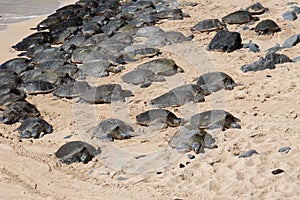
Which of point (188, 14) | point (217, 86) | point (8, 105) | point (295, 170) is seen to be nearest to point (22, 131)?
point (8, 105)

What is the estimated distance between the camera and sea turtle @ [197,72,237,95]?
773 centimetres

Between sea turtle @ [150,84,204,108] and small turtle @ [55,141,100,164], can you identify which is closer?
small turtle @ [55,141,100,164]

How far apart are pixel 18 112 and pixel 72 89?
1085 millimetres

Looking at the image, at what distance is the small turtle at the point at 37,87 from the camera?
27.7 feet

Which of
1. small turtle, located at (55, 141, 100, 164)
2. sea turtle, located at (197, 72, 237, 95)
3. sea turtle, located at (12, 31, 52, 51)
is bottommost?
sea turtle, located at (12, 31, 52, 51)

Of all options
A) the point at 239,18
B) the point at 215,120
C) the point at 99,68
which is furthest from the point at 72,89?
the point at 239,18

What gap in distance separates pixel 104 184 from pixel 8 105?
2.88 m

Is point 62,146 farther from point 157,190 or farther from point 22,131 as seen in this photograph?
point 157,190

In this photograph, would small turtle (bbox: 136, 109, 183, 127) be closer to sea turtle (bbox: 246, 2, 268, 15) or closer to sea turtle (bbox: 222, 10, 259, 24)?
sea turtle (bbox: 222, 10, 259, 24)

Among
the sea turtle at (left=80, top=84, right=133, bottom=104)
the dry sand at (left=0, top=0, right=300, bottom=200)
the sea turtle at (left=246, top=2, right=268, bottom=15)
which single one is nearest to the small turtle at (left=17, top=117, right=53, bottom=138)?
the dry sand at (left=0, top=0, right=300, bottom=200)

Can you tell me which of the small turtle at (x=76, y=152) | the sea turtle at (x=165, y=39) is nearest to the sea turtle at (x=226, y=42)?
the sea turtle at (x=165, y=39)

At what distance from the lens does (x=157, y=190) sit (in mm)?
5438

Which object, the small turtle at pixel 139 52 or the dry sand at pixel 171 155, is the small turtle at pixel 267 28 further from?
the small turtle at pixel 139 52

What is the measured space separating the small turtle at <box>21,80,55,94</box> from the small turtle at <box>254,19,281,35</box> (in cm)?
425
